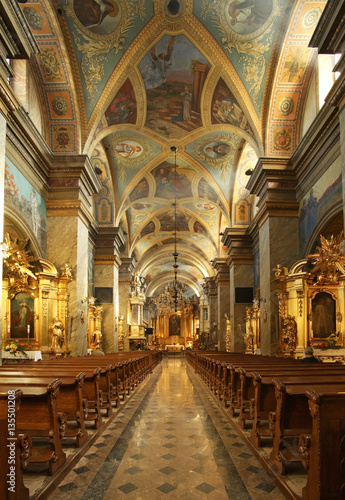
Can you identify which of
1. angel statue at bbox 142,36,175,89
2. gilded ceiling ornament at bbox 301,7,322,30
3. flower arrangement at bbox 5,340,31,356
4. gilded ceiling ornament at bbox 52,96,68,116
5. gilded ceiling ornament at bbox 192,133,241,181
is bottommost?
flower arrangement at bbox 5,340,31,356

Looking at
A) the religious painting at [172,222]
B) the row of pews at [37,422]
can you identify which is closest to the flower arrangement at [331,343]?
the row of pews at [37,422]

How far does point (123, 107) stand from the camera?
1460 centimetres

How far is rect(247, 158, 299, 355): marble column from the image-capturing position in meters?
12.4

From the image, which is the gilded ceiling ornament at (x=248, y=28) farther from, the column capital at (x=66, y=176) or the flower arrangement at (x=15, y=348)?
the flower arrangement at (x=15, y=348)

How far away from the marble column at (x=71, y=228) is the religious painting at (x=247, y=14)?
5447 mm

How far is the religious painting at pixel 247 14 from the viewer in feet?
35.9

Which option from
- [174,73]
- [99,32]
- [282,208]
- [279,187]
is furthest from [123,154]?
[282,208]

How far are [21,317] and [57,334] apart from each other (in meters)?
1.00

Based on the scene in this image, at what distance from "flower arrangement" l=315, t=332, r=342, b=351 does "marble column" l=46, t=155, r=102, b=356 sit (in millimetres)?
6565

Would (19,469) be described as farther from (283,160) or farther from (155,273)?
(155,273)

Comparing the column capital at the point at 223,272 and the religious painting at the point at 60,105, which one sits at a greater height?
the religious painting at the point at 60,105

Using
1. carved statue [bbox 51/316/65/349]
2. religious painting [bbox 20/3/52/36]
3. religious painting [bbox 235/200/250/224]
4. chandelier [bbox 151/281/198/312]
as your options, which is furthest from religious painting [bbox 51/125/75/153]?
chandelier [bbox 151/281/198/312]

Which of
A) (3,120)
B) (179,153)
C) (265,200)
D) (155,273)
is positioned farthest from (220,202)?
(155,273)

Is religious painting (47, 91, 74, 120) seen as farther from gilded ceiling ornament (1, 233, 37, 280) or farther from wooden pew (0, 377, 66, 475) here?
wooden pew (0, 377, 66, 475)
